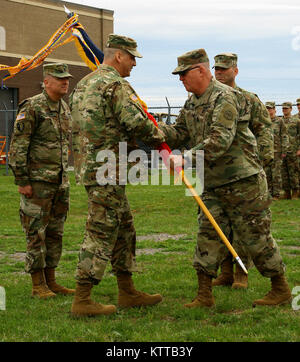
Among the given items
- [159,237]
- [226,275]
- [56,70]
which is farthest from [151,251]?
[56,70]

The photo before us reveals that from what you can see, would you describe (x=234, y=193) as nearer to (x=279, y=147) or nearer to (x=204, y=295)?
(x=204, y=295)

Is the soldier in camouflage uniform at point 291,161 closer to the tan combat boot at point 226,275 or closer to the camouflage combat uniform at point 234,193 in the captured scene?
the tan combat boot at point 226,275

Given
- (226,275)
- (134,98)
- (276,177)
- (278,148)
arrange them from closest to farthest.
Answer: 1. (134,98)
2. (226,275)
3. (276,177)
4. (278,148)

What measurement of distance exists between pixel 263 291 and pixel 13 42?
30940 millimetres

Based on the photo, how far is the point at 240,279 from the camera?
638 cm

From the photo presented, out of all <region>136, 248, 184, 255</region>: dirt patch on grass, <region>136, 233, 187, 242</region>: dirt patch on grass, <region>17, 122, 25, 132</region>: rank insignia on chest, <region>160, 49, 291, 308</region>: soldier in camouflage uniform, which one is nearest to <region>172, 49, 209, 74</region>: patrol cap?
<region>160, 49, 291, 308</region>: soldier in camouflage uniform

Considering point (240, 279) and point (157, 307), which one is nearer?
point (157, 307)

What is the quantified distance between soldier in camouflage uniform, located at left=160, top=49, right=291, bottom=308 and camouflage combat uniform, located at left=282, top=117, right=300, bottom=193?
10.8 metres

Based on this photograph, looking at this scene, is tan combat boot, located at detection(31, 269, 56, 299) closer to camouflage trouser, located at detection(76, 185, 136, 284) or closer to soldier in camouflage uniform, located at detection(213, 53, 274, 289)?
camouflage trouser, located at detection(76, 185, 136, 284)

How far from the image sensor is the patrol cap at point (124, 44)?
511 cm

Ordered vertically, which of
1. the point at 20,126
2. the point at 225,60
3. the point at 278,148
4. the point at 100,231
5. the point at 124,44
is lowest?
the point at 100,231

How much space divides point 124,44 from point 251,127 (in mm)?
2358

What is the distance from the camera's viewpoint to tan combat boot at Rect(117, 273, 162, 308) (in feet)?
18.3
